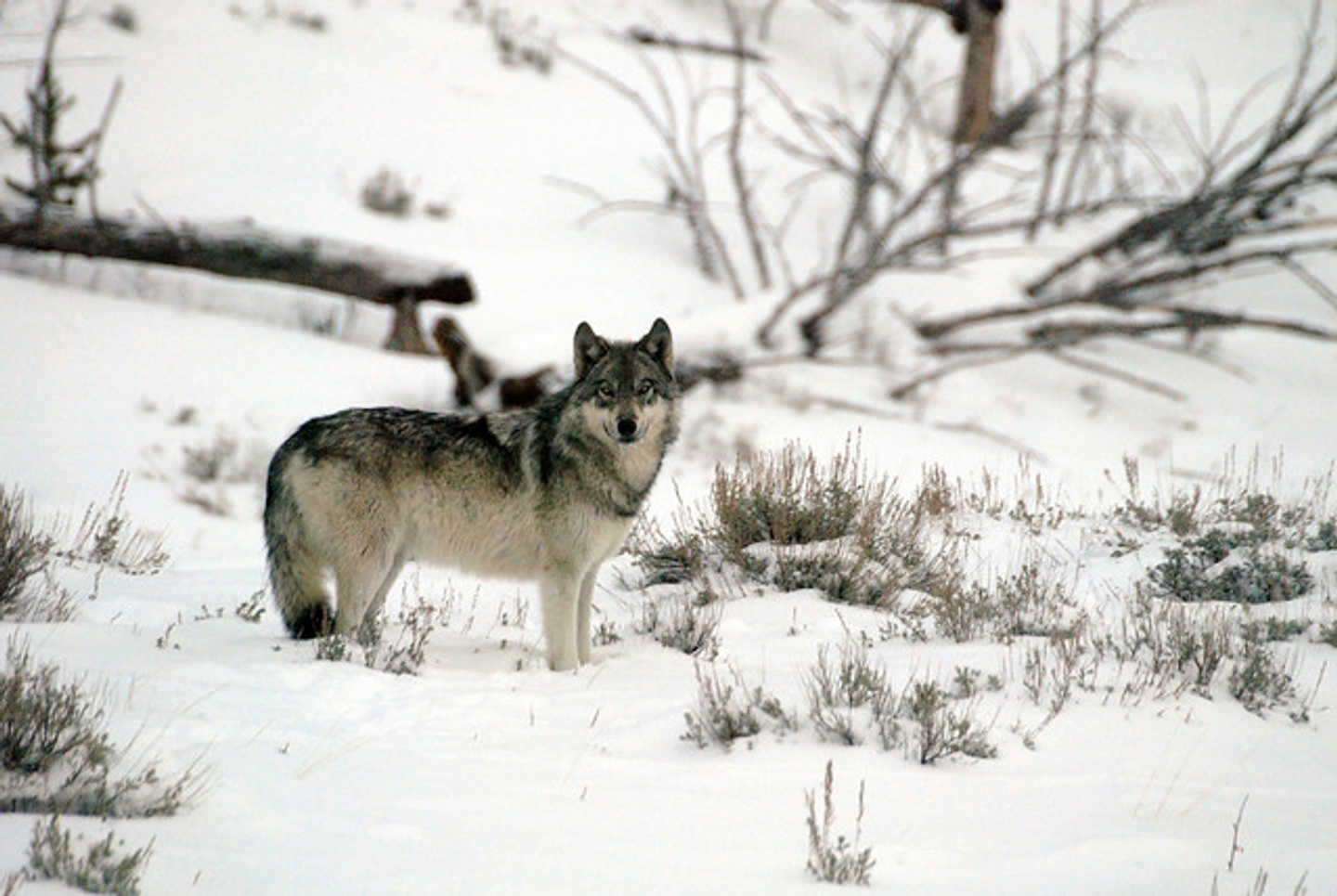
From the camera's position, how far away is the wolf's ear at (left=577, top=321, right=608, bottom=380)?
5.75 metres

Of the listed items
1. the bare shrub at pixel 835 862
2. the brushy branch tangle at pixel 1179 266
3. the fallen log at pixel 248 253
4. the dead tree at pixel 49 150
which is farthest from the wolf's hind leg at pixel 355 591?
the brushy branch tangle at pixel 1179 266

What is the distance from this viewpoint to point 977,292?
14977 millimetres

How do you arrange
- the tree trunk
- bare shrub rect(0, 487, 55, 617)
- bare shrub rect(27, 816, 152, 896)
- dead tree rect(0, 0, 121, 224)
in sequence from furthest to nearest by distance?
the tree trunk, dead tree rect(0, 0, 121, 224), bare shrub rect(0, 487, 55, 617), bare shrub rect(27, 816, 152, 896)

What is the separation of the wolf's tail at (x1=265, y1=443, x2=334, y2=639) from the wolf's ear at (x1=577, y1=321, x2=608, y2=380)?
149 centimetres

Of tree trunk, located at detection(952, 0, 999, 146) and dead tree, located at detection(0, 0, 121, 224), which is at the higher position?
tree trunk, located at detection(952, 0, 999, 146)

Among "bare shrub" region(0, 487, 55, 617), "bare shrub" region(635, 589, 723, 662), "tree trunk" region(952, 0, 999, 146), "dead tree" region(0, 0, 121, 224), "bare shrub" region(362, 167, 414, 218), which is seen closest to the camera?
"bare shrub" region(0, 487, 55, 617)

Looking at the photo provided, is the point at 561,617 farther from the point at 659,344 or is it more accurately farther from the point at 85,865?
the point at 85,865

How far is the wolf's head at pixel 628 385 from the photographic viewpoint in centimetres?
548

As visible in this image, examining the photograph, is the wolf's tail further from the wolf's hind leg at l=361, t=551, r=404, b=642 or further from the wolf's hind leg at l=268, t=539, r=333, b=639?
the wolf's hind leg at l=361, t=551, r=404, b=642

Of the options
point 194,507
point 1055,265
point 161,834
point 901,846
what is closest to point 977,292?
point 1055,265

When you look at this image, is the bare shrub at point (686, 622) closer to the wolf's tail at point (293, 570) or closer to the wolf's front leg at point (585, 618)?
the wolf's front leg at point (585, 618)

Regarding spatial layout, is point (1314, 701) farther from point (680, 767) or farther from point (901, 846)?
point (680, 767)

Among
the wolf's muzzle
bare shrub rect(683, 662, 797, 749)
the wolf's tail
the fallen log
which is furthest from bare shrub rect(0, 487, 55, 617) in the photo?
the fallen log

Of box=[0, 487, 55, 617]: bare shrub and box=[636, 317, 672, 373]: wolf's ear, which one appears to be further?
box=[636, 317, 672, 373]: wolf's ear
